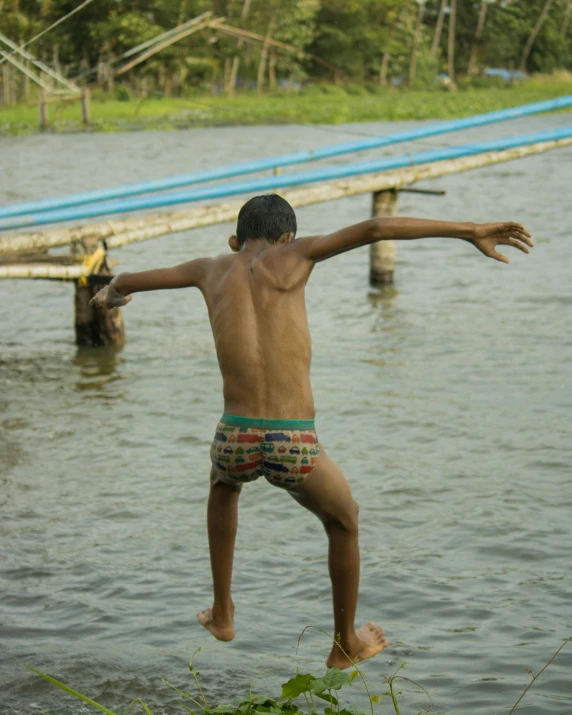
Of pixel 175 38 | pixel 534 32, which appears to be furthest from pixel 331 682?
pixel 534 32

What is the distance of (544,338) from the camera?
445 inches

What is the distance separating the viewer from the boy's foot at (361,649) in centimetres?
399

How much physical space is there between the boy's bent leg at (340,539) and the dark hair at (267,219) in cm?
73

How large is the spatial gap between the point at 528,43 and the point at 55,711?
7069cm

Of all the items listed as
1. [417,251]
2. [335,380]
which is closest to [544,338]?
[335,380]

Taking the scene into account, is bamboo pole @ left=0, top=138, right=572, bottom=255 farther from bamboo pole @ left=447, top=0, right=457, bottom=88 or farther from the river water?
bamboo pole @ left=447, top=0, right=457, bottom=88

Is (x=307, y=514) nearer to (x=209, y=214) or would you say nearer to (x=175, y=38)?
(x=209, y=214)

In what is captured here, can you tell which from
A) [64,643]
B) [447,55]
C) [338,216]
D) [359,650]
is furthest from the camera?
[447,55]

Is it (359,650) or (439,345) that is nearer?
(359,650)

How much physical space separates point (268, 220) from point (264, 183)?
23.8ft

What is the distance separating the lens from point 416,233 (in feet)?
11.6

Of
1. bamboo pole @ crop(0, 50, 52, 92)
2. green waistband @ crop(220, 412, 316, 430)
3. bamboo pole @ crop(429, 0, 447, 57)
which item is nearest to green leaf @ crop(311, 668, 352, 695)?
green waistband @ crop(220, 412, 316, 430)

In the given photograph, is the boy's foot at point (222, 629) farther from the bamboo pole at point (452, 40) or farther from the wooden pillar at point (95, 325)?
the bamboo pole at point (452, 40)

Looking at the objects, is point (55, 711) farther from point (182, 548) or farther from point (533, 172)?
point (533, 172)
